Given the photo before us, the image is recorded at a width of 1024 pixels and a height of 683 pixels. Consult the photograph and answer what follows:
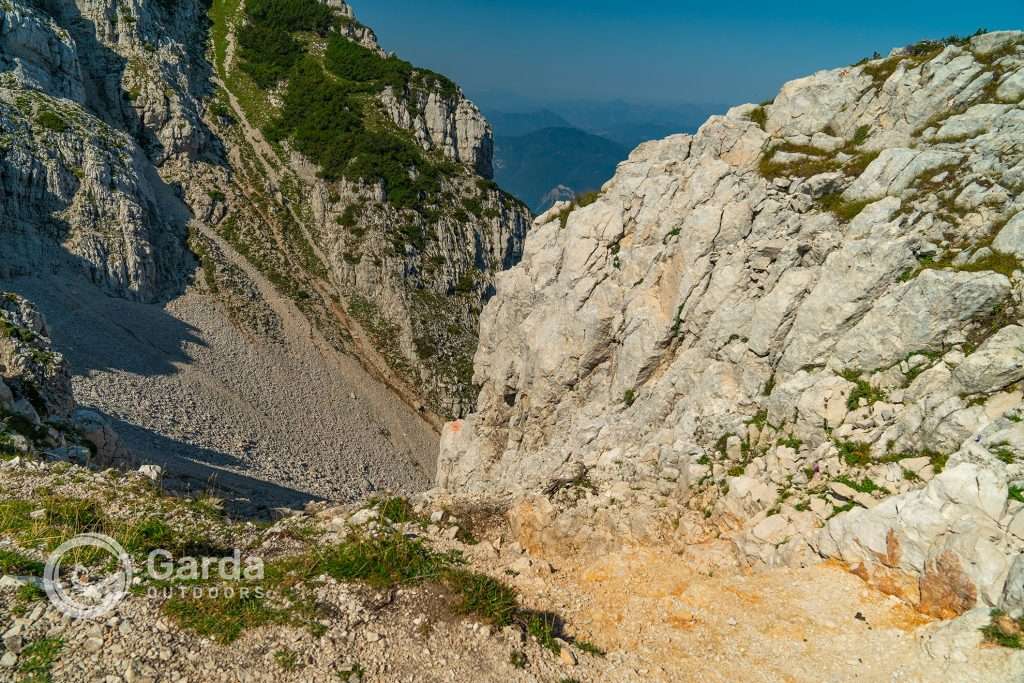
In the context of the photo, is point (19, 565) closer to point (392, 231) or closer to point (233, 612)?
point (233, 612)

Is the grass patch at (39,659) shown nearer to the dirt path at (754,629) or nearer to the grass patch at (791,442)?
the dirt path at (754,629)

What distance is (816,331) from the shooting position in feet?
56.3

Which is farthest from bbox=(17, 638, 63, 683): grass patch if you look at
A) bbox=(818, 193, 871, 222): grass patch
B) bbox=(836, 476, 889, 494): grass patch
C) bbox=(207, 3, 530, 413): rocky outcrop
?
bbox=(207, 3, 530, 413): rocky outcrop

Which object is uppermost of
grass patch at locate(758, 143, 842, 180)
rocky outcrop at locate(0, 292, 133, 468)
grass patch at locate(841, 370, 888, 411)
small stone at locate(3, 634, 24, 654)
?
grass patch at locate(758, 143, 842, 180)

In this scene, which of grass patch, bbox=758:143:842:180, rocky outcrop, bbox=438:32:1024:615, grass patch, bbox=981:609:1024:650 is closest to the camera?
grass patch, bbox=981:609:1024:650

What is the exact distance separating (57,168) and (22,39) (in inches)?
602

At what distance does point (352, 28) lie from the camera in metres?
93.8

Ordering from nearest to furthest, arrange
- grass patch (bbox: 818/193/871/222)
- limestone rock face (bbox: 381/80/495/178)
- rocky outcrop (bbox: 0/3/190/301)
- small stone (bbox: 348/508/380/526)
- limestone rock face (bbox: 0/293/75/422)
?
small stone (bbox: 348/508/380/526)
grass patch (bbox: 818/193/871/222)
limestone rock face (bbox: 0/293/75/422)
rocky outcrop (bbox: 0/3/190/301)
limestone rock face (bbox: 381/80/495/178)

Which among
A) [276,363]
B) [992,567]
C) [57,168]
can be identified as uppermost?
[57,168]

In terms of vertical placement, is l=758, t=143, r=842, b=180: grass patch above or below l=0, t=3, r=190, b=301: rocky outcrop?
above

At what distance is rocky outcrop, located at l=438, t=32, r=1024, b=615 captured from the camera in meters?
12.9

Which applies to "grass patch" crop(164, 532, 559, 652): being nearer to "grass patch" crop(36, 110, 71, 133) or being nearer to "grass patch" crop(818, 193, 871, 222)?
"grass patch" crop(818, 193, 871, 222)

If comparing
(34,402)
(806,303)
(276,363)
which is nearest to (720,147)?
(806,303)

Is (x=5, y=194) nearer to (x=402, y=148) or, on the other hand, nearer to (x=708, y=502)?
(x=402, y=148)
